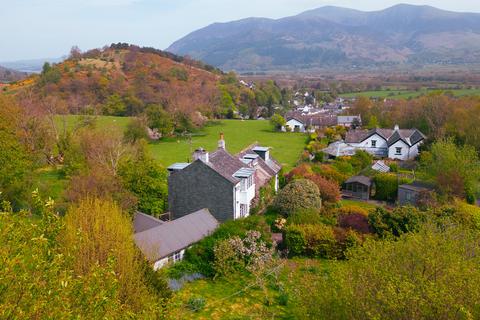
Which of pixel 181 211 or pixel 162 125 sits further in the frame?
pixel 162 125

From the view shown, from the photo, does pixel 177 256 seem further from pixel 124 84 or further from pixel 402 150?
pixel 124 84

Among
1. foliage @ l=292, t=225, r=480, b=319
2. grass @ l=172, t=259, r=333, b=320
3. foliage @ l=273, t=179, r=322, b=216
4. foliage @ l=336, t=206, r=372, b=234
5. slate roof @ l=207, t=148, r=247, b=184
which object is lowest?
grass @ l=172, t=259, r=333, b=320

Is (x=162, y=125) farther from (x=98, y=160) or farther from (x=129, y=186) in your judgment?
(x=129, y=186)

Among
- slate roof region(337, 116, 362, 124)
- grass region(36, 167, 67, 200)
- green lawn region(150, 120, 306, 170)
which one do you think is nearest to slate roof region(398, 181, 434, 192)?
green lawn region(150, 120, 306, 170)

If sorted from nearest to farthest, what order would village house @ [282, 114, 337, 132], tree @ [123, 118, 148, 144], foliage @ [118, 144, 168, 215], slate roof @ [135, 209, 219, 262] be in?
slate roof @ [135, 209, 219, 262] → foliage @ [118, 144, 168, 215] → tree @ [123, 118, 148, 144] → village house @ [282, 114, 337, 132]

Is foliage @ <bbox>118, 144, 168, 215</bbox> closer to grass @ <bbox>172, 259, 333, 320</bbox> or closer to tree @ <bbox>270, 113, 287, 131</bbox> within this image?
grass @ <bbox>172, 259, 333, 320</bbox>

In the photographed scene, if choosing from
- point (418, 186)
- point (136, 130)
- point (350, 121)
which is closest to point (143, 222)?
point (418, 186)

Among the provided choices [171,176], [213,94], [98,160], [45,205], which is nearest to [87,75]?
[213,94]
